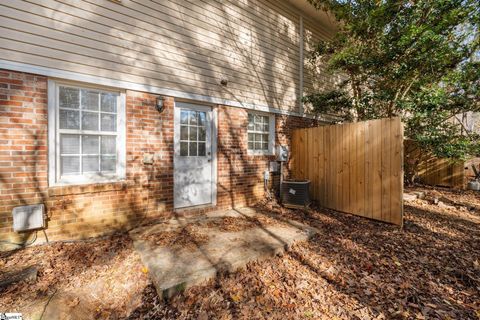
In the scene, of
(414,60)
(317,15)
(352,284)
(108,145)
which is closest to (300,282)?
(352,284)

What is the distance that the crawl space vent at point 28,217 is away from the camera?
9.49 ft

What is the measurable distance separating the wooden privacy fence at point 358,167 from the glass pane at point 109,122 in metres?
4.44

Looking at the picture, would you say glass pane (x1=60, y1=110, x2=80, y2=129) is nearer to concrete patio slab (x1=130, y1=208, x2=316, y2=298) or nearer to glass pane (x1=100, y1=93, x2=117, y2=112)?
glass pane (x1=100, y1=93, x2=117, y2=112)

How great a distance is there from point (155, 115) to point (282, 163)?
133 inches

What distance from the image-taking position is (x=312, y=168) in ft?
18.4

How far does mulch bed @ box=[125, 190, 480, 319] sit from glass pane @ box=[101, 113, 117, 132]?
2630 millimetres

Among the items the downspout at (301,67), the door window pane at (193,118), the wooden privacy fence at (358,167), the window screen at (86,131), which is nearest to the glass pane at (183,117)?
the door window pane at (193,118)

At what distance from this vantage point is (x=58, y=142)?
321 cm

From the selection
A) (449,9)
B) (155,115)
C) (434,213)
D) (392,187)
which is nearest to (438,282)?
(392,187)

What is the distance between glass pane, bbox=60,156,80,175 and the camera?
329 centimetres

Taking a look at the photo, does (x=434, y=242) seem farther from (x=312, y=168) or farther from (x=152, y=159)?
(x=152, y=159)

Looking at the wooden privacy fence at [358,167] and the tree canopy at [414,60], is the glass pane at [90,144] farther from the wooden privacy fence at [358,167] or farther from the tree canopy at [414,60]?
the tree canopy at [414,60]

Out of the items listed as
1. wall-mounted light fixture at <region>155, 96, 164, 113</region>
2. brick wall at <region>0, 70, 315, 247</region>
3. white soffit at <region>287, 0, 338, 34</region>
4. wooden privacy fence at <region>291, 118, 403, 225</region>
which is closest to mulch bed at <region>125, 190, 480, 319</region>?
wooden privacy fence at <region>291, 118, 403, 225</region>

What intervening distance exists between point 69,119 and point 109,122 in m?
0.53
